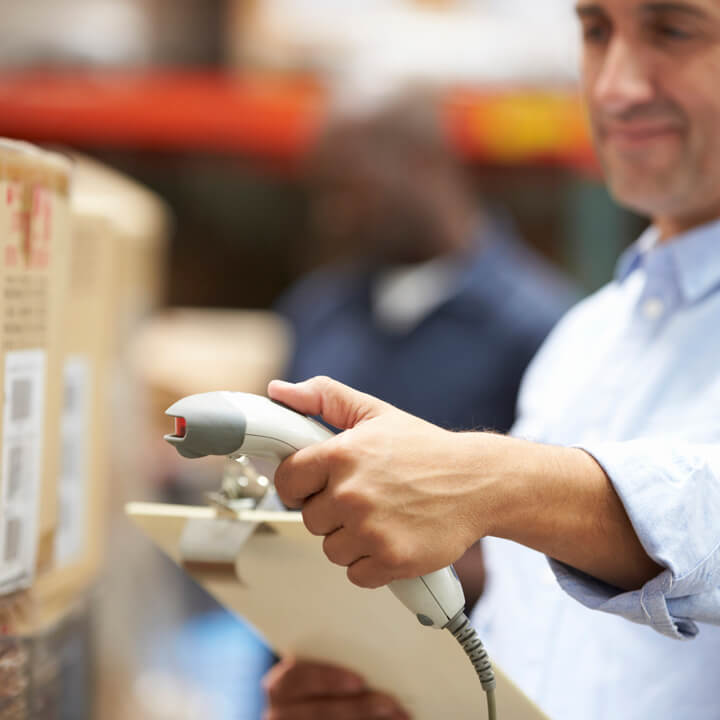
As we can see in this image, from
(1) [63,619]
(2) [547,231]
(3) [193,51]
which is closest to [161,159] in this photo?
(3) [193,51]

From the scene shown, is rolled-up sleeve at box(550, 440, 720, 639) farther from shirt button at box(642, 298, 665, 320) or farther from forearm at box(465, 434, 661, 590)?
shirt button at box(642, 298, 665, 320)

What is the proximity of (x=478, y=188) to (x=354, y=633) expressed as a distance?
319cm

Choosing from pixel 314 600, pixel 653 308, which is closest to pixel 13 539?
pixel 314 600

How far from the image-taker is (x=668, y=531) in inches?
26.3

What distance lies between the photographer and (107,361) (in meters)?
1.25

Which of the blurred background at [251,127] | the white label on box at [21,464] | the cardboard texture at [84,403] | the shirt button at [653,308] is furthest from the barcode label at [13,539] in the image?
the blurred background at [251,127]

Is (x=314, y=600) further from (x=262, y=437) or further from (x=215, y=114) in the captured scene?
(x=215, y=114)

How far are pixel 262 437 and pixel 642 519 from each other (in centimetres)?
25

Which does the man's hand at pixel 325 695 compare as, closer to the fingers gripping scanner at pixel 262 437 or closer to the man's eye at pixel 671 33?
the fingers gripping scanner at pixel 262 437

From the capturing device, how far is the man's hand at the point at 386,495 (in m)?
0.58

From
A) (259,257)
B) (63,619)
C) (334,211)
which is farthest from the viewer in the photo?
(259,257)

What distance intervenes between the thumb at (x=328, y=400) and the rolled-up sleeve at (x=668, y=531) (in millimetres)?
163

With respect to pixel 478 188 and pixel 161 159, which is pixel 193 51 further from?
pixel 478 188

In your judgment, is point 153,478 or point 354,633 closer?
point 354,633
